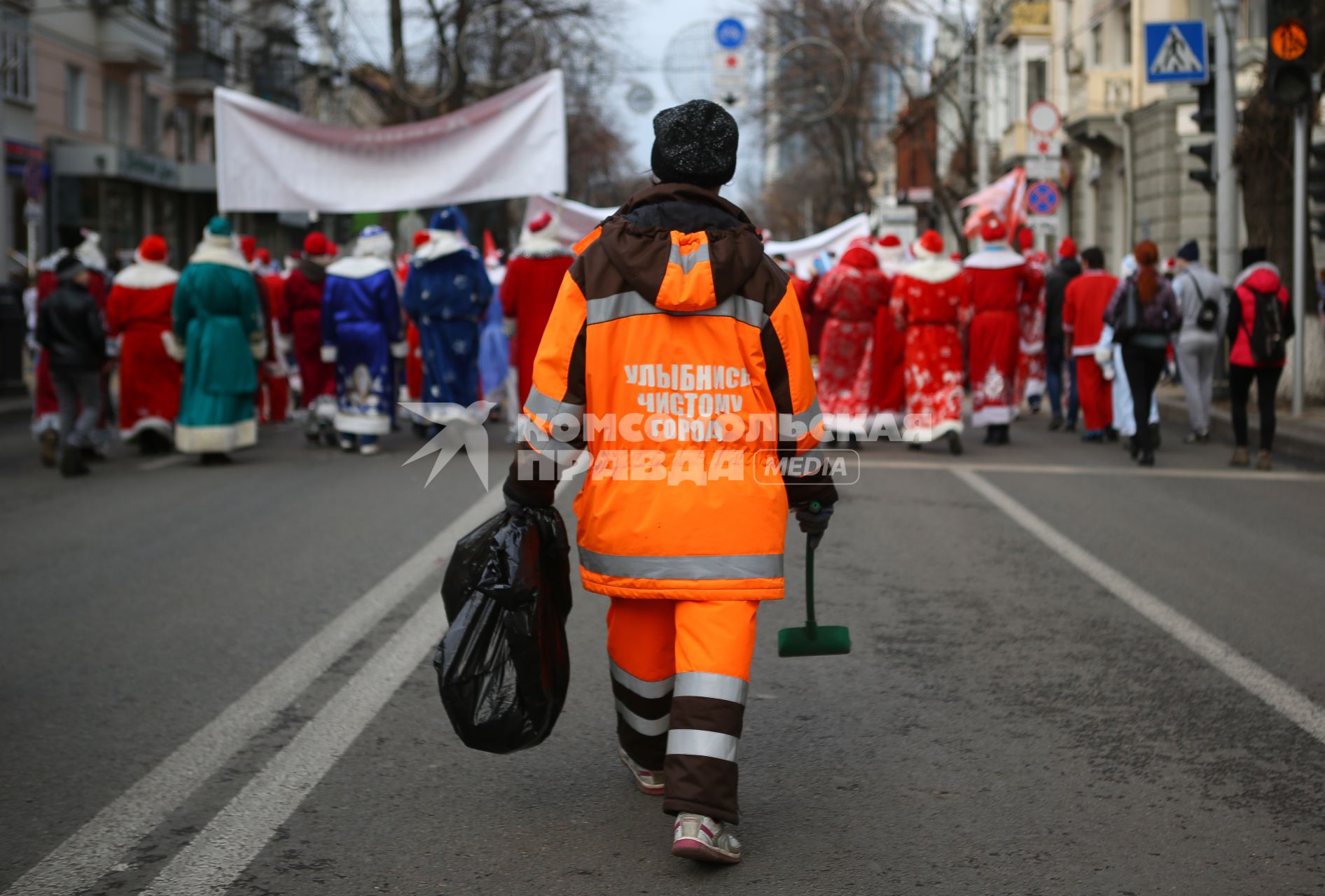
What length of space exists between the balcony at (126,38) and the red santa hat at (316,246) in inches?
923

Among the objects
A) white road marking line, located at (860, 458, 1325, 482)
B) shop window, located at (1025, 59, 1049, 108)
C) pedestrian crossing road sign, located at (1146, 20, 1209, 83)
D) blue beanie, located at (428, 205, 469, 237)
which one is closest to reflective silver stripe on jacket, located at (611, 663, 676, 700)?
white road marking line, located at (860, 458, 1325, 482)

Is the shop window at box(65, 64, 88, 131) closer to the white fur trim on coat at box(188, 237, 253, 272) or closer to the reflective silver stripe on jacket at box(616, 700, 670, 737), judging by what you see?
the white fur trim on coat at box(188, 237, 253, 272)

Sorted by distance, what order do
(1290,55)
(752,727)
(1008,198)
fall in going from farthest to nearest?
1. (1008,198)
2. (1290,55)
3. (752,727)

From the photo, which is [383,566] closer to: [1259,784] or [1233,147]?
[1259,784]

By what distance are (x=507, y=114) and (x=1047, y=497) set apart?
565 cm

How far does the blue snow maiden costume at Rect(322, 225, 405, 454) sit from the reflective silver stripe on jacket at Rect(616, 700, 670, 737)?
32.9ft

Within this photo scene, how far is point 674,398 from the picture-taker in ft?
12.7

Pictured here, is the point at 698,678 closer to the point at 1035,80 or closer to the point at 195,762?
the point at 195,762

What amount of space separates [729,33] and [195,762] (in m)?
25.2

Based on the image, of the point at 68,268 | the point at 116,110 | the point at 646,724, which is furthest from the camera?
the point at 116,110

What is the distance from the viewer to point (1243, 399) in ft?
42.4

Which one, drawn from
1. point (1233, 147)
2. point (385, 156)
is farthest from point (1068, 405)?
point (385, 156)

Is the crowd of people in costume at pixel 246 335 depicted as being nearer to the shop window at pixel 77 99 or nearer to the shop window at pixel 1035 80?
the shop window at pixel 77 99

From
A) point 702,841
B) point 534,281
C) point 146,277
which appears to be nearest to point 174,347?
point 146,277
